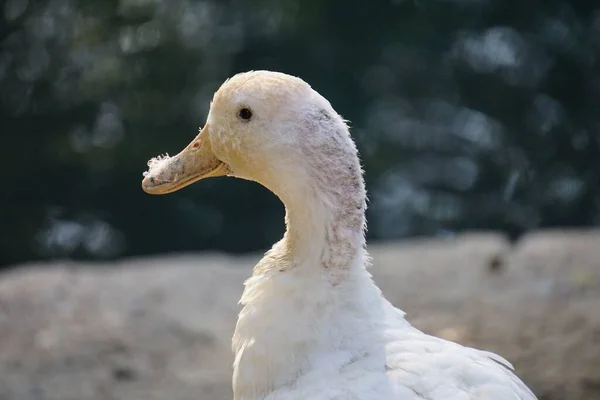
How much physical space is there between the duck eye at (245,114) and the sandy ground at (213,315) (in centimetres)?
163

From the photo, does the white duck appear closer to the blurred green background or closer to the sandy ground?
the sandy ground

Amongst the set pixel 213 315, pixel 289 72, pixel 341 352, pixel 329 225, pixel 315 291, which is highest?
pixel 289 72

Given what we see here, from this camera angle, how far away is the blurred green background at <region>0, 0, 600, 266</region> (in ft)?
18.2

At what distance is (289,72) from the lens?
554 centimetres

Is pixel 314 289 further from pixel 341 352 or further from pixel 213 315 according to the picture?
pixel 213 315

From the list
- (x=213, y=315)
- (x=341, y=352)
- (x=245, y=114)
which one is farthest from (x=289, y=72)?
(x=341, y=352)

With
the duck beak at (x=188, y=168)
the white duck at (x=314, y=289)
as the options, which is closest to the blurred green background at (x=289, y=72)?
the duck beak at (x=188, y=168)

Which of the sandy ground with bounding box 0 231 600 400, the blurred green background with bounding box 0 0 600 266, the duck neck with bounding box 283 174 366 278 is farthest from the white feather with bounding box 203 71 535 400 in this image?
the blurred green background with bounding box 0 0 600 266

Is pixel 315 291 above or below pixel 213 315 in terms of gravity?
above

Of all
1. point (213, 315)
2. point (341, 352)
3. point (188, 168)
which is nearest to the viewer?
point (341, 352)

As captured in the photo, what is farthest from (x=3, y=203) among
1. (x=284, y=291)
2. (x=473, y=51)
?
(x=284, y=291)

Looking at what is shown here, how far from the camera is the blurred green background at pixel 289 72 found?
5.54m

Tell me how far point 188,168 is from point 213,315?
1.99 metres

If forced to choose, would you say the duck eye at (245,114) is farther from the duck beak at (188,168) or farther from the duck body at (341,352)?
the duck body at (341,352)
